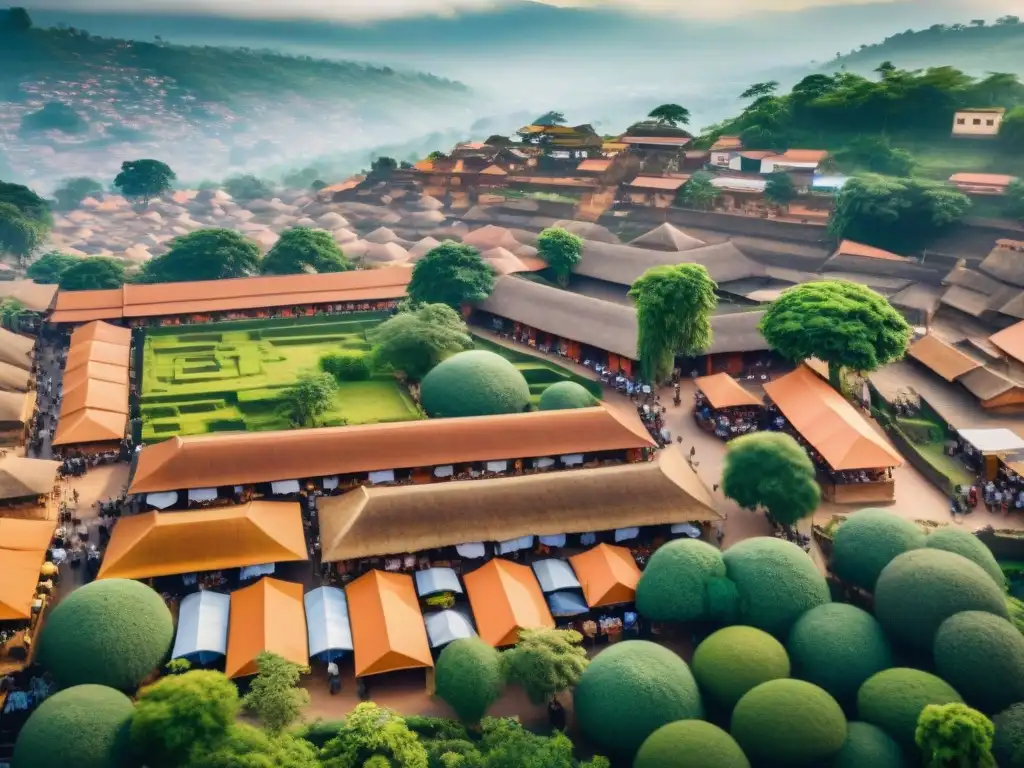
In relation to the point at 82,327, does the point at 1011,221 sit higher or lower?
higher

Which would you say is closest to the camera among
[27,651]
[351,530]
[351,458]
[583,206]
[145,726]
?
[145,726]

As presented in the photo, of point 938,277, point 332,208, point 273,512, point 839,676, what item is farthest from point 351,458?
point 332,208

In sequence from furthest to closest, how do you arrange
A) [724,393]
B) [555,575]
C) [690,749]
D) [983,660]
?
[724,393]
[555,575]
[983,660]
[690,749]

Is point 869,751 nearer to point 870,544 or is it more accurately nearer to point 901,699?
point 901,699

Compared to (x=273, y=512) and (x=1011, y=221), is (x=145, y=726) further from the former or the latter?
(x=1011, y=221)

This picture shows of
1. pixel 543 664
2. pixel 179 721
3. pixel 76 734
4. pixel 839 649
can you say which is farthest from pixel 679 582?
pixel 76 734

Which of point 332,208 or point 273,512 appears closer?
point 273,512

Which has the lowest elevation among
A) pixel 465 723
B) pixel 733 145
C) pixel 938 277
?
pixel 465 723
